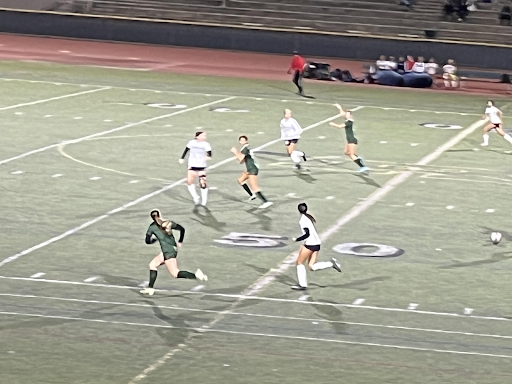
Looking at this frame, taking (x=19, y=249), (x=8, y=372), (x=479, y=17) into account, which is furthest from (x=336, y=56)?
(x=8, y=372)

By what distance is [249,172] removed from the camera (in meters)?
29.5

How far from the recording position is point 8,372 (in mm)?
17500

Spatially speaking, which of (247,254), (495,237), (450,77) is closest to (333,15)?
(450,77)

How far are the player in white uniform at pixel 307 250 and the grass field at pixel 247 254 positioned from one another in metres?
0.31

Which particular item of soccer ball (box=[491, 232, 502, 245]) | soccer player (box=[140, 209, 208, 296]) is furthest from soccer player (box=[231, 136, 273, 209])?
soccer player (box=[140, 209, 208, 296])

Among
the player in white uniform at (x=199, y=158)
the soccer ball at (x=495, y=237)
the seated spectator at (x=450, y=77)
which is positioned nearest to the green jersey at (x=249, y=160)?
the player in white uniform at (x=199, y=158)

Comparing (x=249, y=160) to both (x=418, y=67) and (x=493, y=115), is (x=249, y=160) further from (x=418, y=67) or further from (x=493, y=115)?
(x=418, y=67)

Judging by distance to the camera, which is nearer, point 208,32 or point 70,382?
point 70,382

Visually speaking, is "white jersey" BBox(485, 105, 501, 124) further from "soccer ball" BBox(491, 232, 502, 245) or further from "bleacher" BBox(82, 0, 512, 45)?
"bleacher" BBox(82, 0, 512, 45)

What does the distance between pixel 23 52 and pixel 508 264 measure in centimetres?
4059

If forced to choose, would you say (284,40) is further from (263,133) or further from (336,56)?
(263,133)

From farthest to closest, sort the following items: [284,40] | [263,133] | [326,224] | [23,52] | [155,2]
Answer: [155,2] < [284,40] < [23,52] < [263,133] < [326,224]

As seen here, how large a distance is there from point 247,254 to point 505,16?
43840mm

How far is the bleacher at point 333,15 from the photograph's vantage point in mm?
66125
